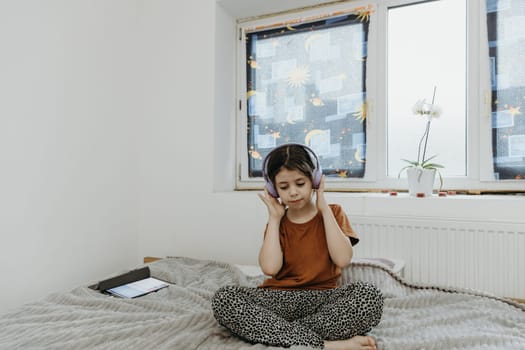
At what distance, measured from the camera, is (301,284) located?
1161 mm

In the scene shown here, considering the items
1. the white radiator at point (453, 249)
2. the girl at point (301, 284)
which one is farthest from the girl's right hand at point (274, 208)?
the white radiator at point (453, 249)

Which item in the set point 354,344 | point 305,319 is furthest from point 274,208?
point 354,344

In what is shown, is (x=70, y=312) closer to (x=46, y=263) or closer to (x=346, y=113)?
(x=46, y=263)

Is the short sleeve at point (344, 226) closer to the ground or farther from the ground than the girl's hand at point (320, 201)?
closer to the ground

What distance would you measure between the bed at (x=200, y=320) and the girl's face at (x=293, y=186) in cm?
42

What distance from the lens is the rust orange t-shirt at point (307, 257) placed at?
1.17 m

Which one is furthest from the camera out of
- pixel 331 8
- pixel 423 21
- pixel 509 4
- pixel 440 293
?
pixel 331 8

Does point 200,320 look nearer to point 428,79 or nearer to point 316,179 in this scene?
point 316,179

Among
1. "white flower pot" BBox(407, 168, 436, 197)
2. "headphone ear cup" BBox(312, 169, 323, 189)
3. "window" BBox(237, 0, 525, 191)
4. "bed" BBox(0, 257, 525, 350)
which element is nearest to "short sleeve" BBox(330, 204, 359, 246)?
"headphone ear cup" BBox(312, 169, 323, 189)

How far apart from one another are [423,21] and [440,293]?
1.45m

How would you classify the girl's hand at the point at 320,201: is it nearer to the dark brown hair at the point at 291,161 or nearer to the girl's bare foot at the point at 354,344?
the dark brown hair at the point at 291,161

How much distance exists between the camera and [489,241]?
1.53m

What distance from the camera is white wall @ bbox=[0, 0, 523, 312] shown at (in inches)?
62.2

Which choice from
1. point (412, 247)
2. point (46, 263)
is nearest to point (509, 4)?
point (412, 247)
